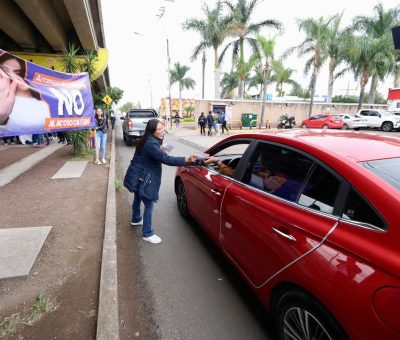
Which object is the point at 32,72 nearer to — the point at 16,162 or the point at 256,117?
the point at 16,162

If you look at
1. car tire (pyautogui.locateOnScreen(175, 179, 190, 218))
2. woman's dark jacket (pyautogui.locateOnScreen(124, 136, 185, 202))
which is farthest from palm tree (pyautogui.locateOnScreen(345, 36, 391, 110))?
woman's dark jacket (pyautogui.locateOnScreen(124, 136, 185, 202))

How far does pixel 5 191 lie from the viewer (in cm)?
589

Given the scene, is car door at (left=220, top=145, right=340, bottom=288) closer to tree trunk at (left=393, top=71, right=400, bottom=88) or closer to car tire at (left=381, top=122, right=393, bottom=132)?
car tire at (left=381, top=122, right=393, bottom=132)

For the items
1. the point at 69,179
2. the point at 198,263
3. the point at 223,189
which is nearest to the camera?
the point at 223,189

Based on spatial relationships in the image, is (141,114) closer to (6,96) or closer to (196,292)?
(6,96)

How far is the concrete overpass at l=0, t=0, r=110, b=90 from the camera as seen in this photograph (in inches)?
317

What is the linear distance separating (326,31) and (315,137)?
84.5 ft

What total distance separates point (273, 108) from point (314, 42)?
6.91 m

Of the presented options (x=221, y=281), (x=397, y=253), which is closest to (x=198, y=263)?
(x=221, y=281)

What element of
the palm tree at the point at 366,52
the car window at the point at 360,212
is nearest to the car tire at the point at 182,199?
the car window at the point at 360,212

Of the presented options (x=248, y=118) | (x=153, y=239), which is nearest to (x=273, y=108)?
(x=248, y=118)

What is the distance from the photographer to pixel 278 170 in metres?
2.61

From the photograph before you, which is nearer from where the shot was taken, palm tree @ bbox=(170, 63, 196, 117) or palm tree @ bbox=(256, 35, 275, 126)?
palm tree @ bbox=(256, 35, 275, 126)

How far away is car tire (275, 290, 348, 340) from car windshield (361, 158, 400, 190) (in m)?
0.88
